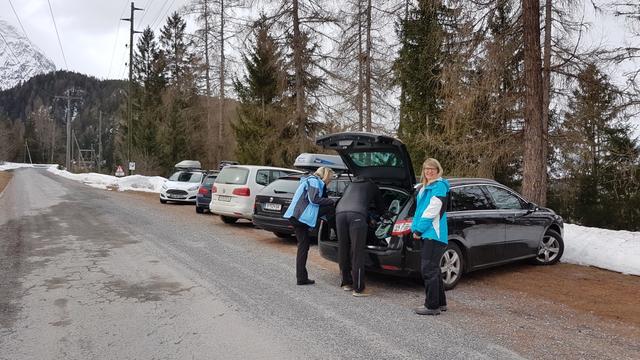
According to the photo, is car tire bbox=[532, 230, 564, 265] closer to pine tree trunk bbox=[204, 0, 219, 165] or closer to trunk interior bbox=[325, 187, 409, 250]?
trunk interior bbox=[325, 187, 409, 250]

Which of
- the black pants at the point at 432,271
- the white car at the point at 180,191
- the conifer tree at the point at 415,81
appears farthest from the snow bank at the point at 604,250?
the white car at the point at 180,191

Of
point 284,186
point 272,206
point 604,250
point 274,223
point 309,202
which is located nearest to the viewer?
point 309,202

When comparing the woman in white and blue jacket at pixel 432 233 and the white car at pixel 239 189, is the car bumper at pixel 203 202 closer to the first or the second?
the white car at pixel 239 189

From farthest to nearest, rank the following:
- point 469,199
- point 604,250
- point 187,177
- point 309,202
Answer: point 187,177 < point 604,250 < point 469,199 < point 309,202

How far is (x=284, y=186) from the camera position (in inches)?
431

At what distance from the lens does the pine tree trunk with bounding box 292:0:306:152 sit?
24.0m

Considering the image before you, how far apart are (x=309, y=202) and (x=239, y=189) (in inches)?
254

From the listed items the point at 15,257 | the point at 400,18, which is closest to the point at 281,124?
the point at 400,18

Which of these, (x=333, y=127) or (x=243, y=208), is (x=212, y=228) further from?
(x=333, y=127)

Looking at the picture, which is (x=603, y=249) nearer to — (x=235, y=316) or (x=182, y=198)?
(x=235, y=316)

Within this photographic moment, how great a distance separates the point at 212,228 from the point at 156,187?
17990mm

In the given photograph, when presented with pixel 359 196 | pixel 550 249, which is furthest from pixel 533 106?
pixel 359 196

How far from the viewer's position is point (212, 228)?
12.7 meters

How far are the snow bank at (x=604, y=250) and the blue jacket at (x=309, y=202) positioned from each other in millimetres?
4889
